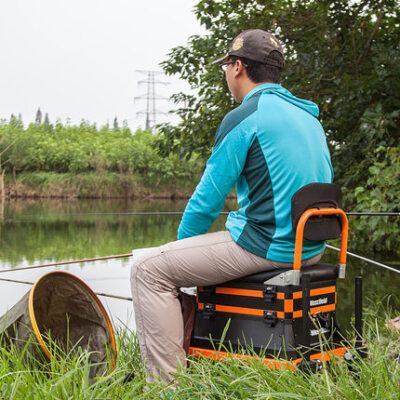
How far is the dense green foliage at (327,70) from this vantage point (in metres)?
6.34

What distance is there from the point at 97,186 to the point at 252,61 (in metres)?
26.8

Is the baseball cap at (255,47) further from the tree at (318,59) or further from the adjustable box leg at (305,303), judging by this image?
the tree at (318,59)

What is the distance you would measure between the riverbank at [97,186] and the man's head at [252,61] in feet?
85.6

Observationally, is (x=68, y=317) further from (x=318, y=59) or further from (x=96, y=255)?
(x=96, y=255)

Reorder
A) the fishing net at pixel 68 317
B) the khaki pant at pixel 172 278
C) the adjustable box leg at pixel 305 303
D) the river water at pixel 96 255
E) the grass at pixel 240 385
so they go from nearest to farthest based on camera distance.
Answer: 1. the grass at pixel 240 385
2. the adjustable box leg at pixel 305 303
3. the khaki pant at pixel 172 278
4. the fishing net at pixel 68 317
5. the river water at pixel 96 255

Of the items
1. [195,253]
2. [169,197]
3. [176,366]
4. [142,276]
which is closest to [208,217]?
[195,253]

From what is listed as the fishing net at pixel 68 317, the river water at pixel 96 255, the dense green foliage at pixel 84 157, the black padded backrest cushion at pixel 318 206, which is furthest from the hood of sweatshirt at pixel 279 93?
the dense green foliage at pixel 84 157

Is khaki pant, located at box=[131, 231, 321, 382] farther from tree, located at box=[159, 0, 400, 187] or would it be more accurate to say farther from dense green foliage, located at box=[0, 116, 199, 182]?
dense green foliage, located at box=[0, 116, 199, 182]

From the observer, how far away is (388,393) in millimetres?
1549

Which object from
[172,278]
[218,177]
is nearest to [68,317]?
[172,278]

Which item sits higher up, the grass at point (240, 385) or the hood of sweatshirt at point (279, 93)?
the hood of sweatshirt at point (279, 93)

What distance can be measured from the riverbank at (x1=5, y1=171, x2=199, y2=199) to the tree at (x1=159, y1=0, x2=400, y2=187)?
69.4 ft

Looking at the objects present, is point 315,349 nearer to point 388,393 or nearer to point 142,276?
point 388,393

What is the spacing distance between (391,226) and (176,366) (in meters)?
4.32
